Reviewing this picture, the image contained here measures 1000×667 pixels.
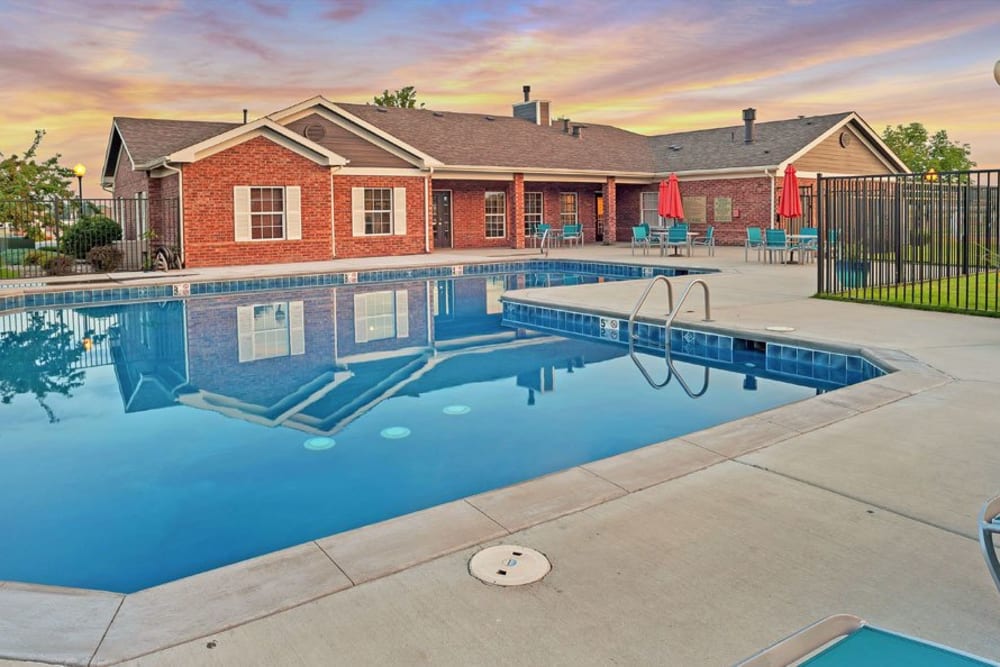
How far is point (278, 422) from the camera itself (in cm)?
662

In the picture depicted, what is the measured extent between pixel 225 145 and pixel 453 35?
690 centimetres

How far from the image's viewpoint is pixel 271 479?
5.17 metres

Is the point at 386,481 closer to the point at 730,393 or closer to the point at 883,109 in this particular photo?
the point at 730,393

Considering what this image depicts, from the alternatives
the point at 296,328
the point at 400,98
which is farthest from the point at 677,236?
the point at 400,98

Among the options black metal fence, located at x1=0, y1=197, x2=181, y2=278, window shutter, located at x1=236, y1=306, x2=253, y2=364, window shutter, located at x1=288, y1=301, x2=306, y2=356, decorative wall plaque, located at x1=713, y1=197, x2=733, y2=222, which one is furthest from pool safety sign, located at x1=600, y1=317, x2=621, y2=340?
decorative wall plaque, located at x1=713, y1=197, x2=733, y2=222

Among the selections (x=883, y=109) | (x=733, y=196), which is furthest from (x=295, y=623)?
(x=883, y=109)

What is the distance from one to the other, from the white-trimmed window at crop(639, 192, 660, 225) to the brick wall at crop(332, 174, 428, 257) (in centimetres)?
1013

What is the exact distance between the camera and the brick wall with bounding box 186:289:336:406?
7848mm

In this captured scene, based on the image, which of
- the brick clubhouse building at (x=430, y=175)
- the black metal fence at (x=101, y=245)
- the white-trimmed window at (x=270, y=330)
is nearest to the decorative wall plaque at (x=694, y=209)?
the brick clubhouse building at (x=430, y=175)

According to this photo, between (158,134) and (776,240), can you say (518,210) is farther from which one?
(158,134)

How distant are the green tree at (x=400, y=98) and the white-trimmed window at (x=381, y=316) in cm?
4045

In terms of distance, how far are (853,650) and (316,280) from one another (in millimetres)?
15951

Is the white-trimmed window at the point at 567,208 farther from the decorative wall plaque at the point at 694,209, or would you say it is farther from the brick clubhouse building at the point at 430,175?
the decorative wall plaque at the point at 694,209

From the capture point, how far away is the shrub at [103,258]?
18.7m
